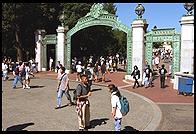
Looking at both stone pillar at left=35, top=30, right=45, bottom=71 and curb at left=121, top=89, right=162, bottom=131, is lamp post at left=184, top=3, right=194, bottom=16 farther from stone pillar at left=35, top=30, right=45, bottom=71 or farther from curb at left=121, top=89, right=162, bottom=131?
stone pillar at left=35, top=30, right=45, bottom=71

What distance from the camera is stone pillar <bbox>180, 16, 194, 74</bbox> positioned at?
19.2 meters

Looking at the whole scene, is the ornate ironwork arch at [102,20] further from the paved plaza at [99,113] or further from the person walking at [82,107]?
the person walking at [82,107]

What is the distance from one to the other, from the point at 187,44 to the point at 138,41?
13.1ft

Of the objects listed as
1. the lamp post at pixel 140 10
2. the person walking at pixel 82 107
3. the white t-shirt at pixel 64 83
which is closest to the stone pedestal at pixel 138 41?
the lamp post at pixel 140 10

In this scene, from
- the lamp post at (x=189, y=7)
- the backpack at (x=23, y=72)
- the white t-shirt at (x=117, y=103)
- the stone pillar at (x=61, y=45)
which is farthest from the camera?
the stone pillar at (x=61, y=45)

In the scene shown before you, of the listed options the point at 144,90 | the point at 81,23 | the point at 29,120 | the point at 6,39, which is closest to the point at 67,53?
the point at 81,23

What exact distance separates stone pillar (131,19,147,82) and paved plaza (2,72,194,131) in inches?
216

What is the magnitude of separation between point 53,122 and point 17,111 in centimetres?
233

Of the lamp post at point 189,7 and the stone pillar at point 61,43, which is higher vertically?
the lamp post at point 189,7

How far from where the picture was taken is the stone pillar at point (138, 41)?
883 inches

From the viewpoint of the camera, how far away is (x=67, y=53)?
28.8m

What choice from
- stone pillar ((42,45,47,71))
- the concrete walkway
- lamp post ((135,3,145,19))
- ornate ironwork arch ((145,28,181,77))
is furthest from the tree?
the concrete walkway

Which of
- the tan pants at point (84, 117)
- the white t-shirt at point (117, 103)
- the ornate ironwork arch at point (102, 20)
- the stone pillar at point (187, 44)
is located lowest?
the tan pants at point (84, 117)

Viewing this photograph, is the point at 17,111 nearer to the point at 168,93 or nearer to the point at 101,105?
the point at 101,105
